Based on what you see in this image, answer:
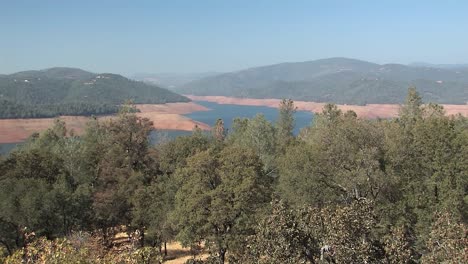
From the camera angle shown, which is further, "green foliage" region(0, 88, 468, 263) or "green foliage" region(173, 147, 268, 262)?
"green foliage" region(0, 88, 468, 263)

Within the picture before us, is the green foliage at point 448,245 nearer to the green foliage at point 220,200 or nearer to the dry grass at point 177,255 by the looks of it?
the green foliage at point 220,200

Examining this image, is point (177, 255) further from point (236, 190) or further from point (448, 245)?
point (448, 245)

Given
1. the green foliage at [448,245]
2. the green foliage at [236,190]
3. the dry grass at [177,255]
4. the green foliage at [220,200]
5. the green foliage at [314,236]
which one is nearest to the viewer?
the green foliage at [448,245]

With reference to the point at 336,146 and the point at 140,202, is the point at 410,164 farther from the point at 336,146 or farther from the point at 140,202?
the point at 140,202

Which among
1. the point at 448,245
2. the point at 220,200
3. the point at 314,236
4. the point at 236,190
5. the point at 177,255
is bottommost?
the point at 177,255

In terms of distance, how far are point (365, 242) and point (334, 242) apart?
142 centimetres

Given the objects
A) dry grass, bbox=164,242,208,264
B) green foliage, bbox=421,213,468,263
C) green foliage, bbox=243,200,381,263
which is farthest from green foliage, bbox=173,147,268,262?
green foliage, bbox=421,213,468,263

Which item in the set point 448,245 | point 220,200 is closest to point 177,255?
point 220,200

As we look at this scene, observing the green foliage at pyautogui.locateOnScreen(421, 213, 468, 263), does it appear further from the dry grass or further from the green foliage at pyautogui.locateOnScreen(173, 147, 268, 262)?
the dry grass

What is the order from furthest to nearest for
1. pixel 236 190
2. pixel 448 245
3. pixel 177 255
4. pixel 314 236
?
pixel 177 255, pixel 236 190, pixel 314 236, pixel 448 245

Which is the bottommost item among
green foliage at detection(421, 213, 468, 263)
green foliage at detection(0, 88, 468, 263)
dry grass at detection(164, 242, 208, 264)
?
dry grass at detection(164, 242, 208, 264)

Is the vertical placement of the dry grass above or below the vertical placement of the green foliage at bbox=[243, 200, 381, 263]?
below

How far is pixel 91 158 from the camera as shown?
55812 millimetres

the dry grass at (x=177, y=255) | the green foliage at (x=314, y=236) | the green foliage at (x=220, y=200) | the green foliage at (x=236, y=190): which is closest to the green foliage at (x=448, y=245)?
the green foliage at (x=314, y=236)
